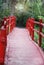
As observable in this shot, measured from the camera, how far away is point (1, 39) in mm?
6820

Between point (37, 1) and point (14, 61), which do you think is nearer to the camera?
point (14, 61)

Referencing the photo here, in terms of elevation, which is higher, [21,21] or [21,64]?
[21,64]

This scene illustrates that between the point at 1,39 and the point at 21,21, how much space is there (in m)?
29.0

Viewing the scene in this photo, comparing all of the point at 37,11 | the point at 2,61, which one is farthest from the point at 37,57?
the point at 37,11

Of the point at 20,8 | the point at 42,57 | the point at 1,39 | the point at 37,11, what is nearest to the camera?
the point at 1,39

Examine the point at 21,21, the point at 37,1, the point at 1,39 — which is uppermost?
the point at 1,39

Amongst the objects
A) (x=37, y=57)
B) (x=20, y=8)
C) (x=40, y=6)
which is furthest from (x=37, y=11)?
(x=37, y=57)

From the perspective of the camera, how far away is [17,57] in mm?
8914

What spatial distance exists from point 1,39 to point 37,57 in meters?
2.41

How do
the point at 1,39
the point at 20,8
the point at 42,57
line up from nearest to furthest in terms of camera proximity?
the point at 1,39
the point at 42,57
the point at 20,8

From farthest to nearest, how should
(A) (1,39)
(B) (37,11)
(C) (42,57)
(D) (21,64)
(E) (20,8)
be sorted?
(E) (20,8)
(B) (37,11)
(C) (42,57)
(D) (21,64)
(A) (1,39)

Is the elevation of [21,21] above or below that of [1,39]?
below

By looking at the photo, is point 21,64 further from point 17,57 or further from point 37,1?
point 37,1

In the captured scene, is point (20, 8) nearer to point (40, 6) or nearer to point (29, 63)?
point (40, 6)
